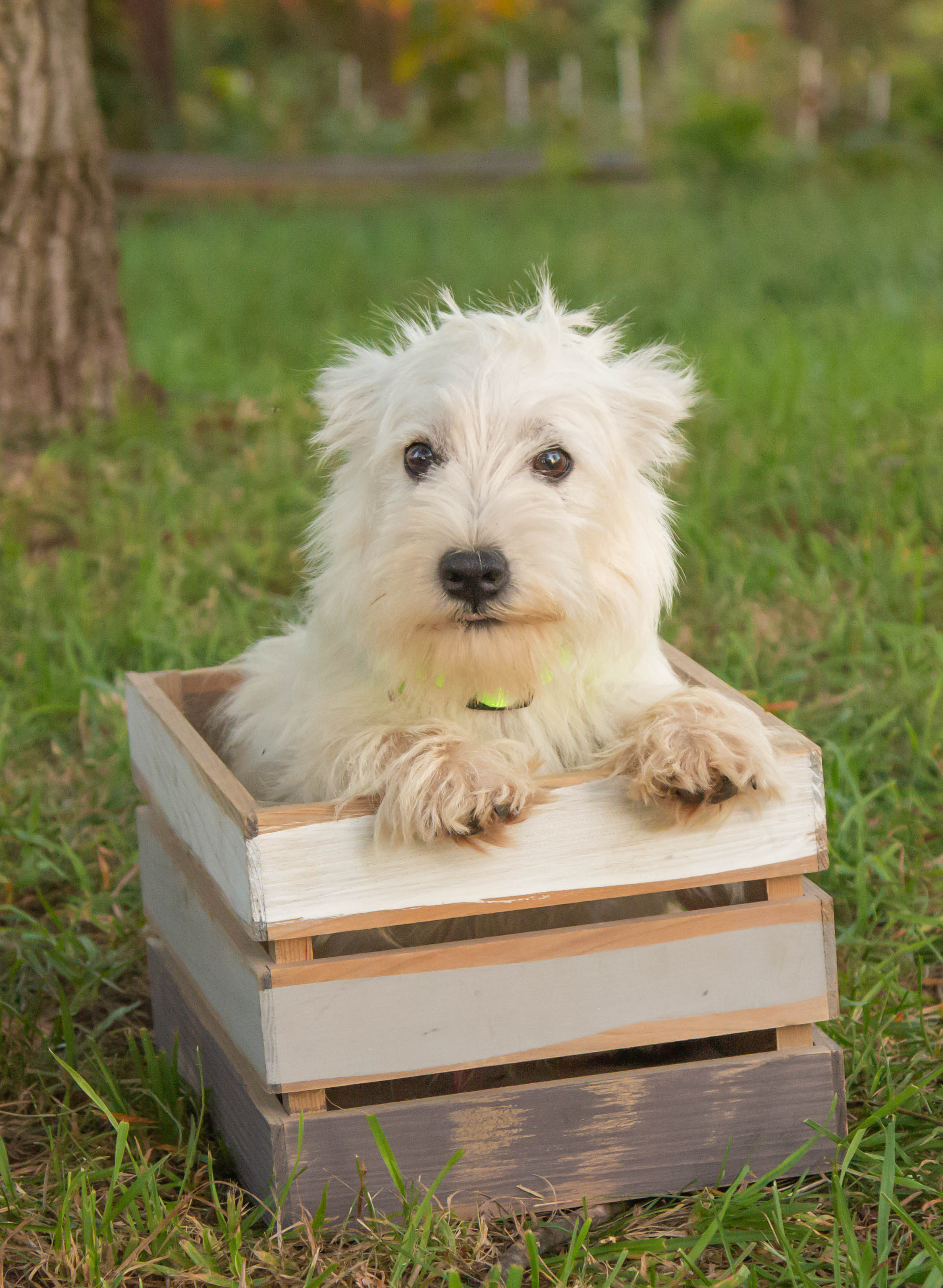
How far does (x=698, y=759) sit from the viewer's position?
205 cm

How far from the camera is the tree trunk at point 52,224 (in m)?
4.86

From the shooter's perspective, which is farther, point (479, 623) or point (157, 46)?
point (157, 46)

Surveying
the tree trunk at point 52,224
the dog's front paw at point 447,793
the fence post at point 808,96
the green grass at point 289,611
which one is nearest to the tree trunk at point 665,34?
the fence post at point 808,96

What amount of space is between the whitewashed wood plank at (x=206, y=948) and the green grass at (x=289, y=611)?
0.22 m

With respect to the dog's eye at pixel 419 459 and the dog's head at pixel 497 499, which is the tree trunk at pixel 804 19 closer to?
the dog's head at pixel 497 499

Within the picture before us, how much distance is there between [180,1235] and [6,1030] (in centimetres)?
78

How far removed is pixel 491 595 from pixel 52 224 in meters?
3.65

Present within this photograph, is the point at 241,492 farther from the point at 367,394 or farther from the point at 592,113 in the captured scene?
the point at 592,113

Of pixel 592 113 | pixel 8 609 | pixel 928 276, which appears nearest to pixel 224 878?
pixel 8 609

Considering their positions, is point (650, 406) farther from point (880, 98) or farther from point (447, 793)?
point (880, 98)

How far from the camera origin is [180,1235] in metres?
2.11

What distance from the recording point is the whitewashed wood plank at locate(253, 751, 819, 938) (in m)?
2.02

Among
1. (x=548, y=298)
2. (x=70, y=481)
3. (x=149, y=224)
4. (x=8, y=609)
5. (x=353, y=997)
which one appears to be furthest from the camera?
(x=149, y=224)

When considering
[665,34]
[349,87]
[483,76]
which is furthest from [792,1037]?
[665,34]
